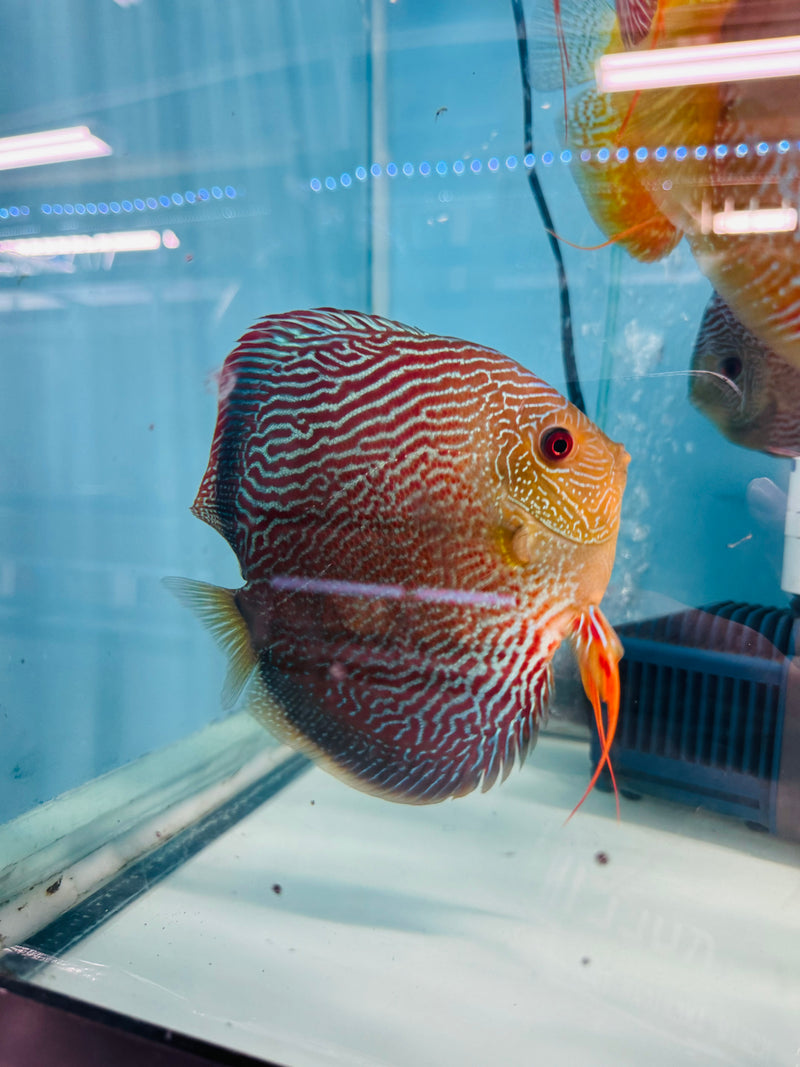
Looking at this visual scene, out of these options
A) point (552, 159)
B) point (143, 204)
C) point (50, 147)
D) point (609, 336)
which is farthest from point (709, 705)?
point (50, 147)

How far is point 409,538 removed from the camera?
0.44 metres

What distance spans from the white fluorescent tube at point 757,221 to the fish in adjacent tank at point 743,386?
8cm

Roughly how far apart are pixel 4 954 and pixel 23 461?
0.60m

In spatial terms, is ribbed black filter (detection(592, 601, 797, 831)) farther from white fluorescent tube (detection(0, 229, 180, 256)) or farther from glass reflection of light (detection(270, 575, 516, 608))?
white fluorescent tube (detection(0, 229, 180, 256))

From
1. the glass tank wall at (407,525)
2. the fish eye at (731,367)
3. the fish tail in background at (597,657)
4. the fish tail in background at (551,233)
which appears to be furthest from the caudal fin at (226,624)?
the fish eye at (731,367)

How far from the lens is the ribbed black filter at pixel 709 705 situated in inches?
27.6

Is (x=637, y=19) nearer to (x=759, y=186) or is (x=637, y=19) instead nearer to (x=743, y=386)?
(x=759, y=186)

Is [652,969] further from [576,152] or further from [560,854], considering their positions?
[576,152]

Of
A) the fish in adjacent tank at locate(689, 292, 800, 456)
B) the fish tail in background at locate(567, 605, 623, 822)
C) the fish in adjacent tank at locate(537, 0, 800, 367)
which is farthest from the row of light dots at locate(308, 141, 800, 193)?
the fish tail in background at locate(567, 605, 623, 822)

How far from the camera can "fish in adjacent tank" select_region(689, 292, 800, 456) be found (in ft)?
1.96

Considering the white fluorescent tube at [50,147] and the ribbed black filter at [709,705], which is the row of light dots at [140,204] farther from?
the ribbed black filter at [709,705]

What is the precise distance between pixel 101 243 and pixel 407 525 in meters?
Result: 0.71

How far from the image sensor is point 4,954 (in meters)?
0.66

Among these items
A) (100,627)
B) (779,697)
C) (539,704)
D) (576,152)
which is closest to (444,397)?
(539,704)
